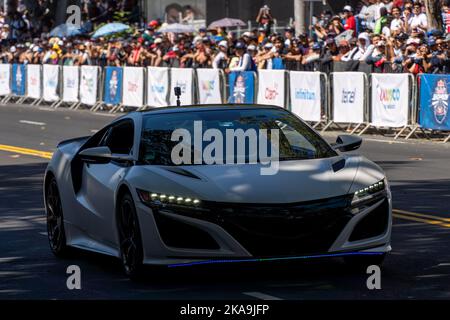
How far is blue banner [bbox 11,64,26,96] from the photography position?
141 ft

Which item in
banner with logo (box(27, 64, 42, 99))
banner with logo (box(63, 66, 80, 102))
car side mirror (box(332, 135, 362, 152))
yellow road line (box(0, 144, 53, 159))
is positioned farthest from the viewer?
banner with logo (box(27, 64, 42, 99))

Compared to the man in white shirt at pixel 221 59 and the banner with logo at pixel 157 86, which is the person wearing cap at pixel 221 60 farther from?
the banner with logo at pixel 157 86

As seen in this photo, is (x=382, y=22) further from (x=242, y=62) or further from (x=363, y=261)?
(x=363, y=261)

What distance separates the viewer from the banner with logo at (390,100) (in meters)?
24.0

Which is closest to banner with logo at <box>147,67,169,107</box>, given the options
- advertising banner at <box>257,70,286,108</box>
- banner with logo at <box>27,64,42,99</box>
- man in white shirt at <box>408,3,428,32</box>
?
advertising banner at <box>257,70,286,108</box>

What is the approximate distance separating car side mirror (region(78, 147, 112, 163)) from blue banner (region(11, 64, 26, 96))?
3309 centimetres

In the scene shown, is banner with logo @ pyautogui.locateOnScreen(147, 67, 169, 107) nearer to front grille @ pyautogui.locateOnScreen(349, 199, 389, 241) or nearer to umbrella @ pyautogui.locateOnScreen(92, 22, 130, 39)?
umbrella @ pyautogui.locateOnScreen(92, 22, 130, 39)

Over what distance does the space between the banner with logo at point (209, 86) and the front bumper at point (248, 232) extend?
68.1ft

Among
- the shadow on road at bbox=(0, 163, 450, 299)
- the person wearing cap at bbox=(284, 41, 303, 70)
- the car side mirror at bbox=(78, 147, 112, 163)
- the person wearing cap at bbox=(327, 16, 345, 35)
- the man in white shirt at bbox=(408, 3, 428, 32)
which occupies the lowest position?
the shadow on road at bbox=(0, 163, 450, 299)

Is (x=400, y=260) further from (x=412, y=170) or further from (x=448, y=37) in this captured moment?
(x=448, y=37)

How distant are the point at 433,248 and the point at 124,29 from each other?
1436 inches

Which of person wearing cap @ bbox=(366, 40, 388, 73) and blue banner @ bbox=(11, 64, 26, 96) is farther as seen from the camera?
blue banner @ bbox=(11, 64, 26, 96)

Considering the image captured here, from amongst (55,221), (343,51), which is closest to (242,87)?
(343,51)

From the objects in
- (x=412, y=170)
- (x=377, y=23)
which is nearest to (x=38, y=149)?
(x=412, y=170)
